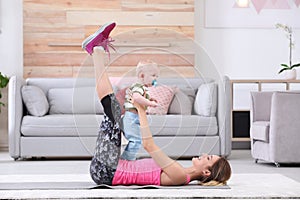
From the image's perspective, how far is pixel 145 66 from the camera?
10.7ft

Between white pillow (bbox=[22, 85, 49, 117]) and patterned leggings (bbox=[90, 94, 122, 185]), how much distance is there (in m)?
2.56

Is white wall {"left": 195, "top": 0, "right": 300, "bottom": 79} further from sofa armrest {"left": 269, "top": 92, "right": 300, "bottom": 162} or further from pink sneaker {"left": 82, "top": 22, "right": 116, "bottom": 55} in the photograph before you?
pink sneaker {"left": 82, "top": 22, "right": 116, "bottom": 55}

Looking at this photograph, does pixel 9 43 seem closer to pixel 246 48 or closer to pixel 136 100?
pixel 246 48

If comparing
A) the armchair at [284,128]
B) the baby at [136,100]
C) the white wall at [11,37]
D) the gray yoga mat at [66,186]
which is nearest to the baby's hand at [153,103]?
the baby at [136,100]

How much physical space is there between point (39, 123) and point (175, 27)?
75.7 inches

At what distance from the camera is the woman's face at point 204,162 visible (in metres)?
3.36

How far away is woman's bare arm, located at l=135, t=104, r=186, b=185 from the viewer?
10.6ft

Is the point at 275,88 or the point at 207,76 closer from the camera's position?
the point at 207,76

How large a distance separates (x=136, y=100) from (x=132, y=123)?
11 centimetres

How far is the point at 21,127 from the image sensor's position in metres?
5.88

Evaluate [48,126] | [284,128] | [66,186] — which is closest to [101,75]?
[66,186]

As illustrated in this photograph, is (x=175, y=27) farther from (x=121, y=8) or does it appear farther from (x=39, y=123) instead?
(x=39, y=123)

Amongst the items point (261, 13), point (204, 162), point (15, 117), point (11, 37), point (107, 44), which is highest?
point (261, 13)

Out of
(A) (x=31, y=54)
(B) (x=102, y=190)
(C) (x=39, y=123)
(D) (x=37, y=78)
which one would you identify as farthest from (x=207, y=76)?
(A) (x=31, y=54)
